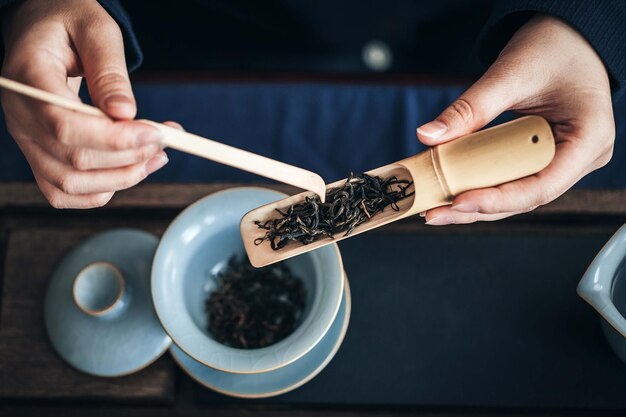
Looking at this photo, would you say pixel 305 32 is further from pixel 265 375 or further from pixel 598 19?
pixel 265 375

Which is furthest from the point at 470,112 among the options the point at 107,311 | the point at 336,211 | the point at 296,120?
the point at 107,311

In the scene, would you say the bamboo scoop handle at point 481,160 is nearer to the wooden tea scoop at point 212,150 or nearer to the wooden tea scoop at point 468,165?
the wooden tea scoop at point 468,165

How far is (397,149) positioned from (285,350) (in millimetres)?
607

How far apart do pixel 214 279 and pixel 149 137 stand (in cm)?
41

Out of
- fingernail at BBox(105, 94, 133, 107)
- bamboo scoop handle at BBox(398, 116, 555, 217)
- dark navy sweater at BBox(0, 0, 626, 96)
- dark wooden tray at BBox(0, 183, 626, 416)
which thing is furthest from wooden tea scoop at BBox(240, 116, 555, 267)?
dark navy sweater at BBox(0, 0, 626, 96)

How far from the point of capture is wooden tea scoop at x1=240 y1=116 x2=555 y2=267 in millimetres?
782

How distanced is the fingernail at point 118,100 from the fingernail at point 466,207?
52 centimetres

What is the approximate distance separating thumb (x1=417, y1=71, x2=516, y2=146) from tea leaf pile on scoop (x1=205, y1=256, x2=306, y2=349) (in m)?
0.40

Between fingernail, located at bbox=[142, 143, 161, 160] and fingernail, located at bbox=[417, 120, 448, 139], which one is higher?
fingernail, located at bbox=[417, 120, 448, 139]

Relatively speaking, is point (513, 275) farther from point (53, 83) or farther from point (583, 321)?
point (53, 83)

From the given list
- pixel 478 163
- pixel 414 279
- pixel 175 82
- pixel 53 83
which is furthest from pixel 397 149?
pixel 53 83

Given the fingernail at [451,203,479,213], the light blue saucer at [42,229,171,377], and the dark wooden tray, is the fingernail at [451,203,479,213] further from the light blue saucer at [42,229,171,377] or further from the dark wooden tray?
the light blue saucer at [42,229,171,377]

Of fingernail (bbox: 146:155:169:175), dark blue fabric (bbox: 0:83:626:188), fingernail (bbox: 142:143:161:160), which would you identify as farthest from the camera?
dark blue fabric (bbox: 0:83:626:188)

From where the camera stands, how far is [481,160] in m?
0.80
